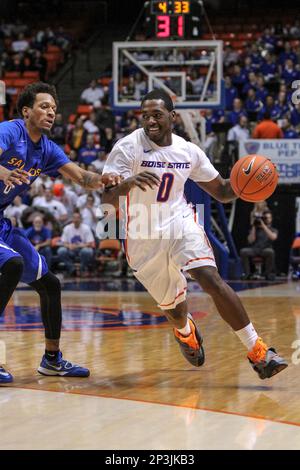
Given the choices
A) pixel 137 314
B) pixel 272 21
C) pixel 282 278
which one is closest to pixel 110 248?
pixel 282 278

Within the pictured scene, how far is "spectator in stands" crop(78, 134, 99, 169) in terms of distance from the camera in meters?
17.6

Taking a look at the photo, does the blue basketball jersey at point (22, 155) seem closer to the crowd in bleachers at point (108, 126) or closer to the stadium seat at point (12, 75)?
the crowd in bleachers at point (108, 126)

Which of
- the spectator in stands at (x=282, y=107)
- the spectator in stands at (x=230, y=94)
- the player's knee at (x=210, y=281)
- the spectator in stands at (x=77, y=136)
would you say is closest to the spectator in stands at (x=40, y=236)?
the spectator in stands at (x=77, y=136)

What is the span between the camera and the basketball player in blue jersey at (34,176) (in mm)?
5520

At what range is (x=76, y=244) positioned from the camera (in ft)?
50.1

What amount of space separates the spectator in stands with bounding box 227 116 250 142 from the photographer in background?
7.63ft

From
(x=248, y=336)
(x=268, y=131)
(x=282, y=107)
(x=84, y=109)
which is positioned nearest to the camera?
(x=248, y=336)

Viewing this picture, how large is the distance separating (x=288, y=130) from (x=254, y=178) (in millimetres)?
10989

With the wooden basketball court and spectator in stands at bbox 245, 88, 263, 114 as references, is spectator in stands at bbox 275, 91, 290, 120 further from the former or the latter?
the wooden basketball court

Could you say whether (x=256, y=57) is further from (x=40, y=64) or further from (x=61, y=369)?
(x=61, y=369)

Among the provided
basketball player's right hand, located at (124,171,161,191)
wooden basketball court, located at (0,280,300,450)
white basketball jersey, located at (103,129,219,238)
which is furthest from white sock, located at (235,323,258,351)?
basketball player's right hand, located at (124,171,161,191)

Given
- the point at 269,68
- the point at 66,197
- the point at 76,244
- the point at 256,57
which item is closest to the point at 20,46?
the point at 256,57

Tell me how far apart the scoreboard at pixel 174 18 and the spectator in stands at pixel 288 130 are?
3141mm

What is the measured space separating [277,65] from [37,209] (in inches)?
290
